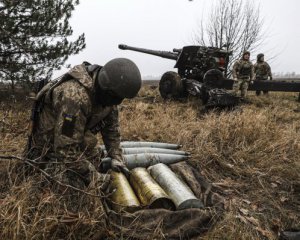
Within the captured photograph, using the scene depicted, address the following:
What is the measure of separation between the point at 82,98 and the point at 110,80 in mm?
295

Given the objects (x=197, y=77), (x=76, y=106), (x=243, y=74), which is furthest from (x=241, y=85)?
(x=76, y=106)

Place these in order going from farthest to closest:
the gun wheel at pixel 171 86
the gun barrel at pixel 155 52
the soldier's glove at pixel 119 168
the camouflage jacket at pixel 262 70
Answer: the camouflage jacket at pixel 262 70 < the gun barrel at pixel 155 52 < the gun wheel at pixel 171 86 < the soldier's glove at pixel 119 168

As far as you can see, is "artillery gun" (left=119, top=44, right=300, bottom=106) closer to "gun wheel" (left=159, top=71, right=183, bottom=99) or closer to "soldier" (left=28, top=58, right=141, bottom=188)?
"gun wheel" (left=159, top=71, right=183, bottom=99)

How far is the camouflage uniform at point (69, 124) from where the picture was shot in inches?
117

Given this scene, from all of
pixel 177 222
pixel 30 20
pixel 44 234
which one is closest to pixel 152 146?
pixel 177 222

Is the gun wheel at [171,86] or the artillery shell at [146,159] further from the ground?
the gun wheel at [171,86]

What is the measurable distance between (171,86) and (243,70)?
Answer: 226cm

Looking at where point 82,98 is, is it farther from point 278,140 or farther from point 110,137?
point 278,140

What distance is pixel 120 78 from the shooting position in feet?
9.76

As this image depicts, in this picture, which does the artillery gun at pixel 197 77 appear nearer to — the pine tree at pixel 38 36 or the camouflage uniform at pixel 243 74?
the camouflage uniform at pixel 243 74

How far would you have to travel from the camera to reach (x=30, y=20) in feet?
25.6

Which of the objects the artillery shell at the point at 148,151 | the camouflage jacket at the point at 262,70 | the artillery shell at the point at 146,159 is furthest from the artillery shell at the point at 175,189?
the camouflage jacket at the point at 262,70

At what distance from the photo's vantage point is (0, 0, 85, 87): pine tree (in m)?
7.44

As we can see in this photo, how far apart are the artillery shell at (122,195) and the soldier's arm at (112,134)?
1.10 feet
